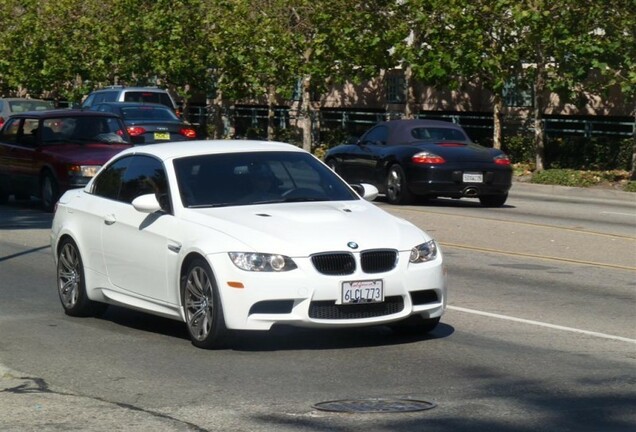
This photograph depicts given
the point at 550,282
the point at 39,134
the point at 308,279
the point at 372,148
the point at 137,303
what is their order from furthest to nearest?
the point at 372,148, the point at 39,134, the point at 550,282, the point at 137,303, the point at 308,279

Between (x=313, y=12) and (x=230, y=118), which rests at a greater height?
(x=313, y=12)

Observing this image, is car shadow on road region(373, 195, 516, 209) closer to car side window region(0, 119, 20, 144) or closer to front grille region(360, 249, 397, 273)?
car side window region(0, 119, 20, 144)

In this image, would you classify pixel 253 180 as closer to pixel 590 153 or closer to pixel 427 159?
pixel 427 159

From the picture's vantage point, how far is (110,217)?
1119 cm

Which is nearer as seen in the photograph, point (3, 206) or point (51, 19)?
point (3, 206)

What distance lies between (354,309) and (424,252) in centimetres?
74

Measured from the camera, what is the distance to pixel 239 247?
9.56 meters

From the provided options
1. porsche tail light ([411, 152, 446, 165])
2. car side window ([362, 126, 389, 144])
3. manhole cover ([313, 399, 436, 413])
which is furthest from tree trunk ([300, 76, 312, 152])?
manhole cover ([313, 399, 436, 413])

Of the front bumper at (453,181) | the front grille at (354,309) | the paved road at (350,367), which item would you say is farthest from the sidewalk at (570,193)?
the front grille at (354,309)

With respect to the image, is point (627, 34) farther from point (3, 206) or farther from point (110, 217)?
point (110, 217)

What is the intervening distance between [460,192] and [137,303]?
12.9 metres

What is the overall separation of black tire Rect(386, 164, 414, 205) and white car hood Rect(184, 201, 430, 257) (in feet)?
42.2

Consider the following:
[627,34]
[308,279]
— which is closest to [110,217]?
[308,279]

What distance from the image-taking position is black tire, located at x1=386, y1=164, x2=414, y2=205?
23375mm
